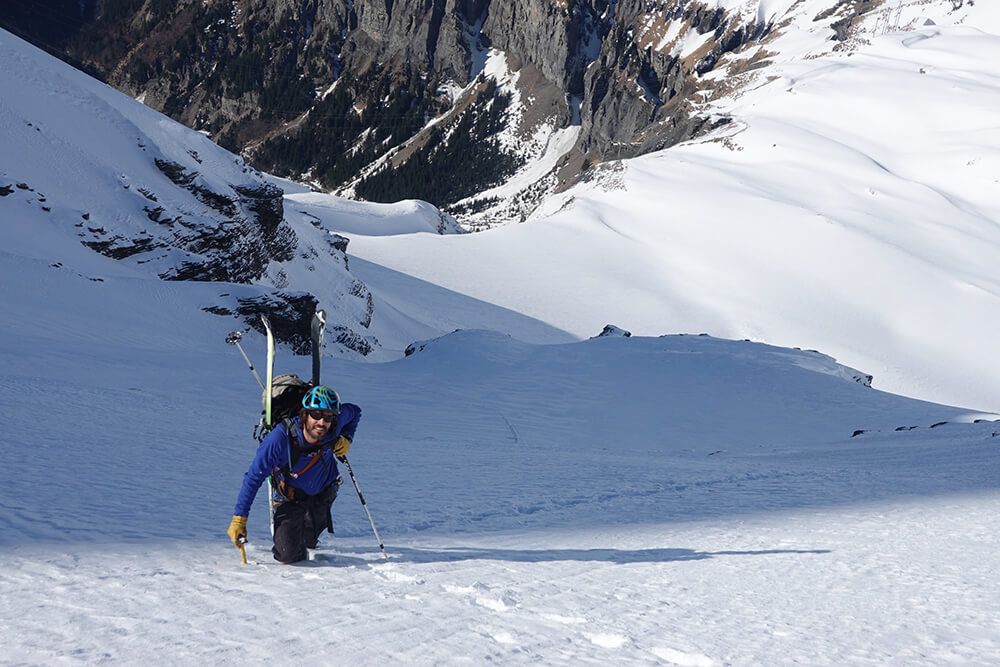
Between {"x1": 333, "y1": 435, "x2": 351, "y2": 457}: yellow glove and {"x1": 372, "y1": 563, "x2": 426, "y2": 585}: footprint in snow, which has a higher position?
{"x1": 333, "y1": 435, "x2": 351, "y2": 457}: yellow glove

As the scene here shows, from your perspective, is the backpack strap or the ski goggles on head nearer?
the ski goggles on head

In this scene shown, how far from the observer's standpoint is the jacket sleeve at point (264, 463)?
5.06m

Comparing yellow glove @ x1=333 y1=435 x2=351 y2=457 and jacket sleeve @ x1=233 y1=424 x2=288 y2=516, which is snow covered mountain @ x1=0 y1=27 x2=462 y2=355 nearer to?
yellow glove @ x1=333 y1=435 x2=351 y2=457

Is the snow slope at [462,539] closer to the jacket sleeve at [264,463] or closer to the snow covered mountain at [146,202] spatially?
the jacket sleeve at [264,463]

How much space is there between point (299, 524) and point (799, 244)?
45.7 metres

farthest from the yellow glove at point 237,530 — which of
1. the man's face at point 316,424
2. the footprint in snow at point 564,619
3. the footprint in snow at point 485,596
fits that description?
the footprint in snow at point 564,619

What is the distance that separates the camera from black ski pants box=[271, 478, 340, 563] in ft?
17.2

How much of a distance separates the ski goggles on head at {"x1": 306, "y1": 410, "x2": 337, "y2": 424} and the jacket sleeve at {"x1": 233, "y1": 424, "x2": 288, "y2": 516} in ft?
0.74

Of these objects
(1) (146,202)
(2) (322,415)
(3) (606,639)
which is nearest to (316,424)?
(2) (322,415)

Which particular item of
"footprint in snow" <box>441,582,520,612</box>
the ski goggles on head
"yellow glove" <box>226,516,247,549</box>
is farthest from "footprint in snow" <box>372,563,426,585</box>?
the ski goggles on head

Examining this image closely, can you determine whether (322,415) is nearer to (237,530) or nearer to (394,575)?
(237,530)

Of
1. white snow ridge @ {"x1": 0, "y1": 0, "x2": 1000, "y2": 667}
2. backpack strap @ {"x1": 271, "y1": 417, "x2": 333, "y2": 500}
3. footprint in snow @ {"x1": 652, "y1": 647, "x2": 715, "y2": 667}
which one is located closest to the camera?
footprint in snow @ {"x1": 652, "y1": 647, "x2": 715, "y2": 667}

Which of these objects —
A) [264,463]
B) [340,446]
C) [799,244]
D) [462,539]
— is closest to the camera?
[264,463]

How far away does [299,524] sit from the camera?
5.34 m
